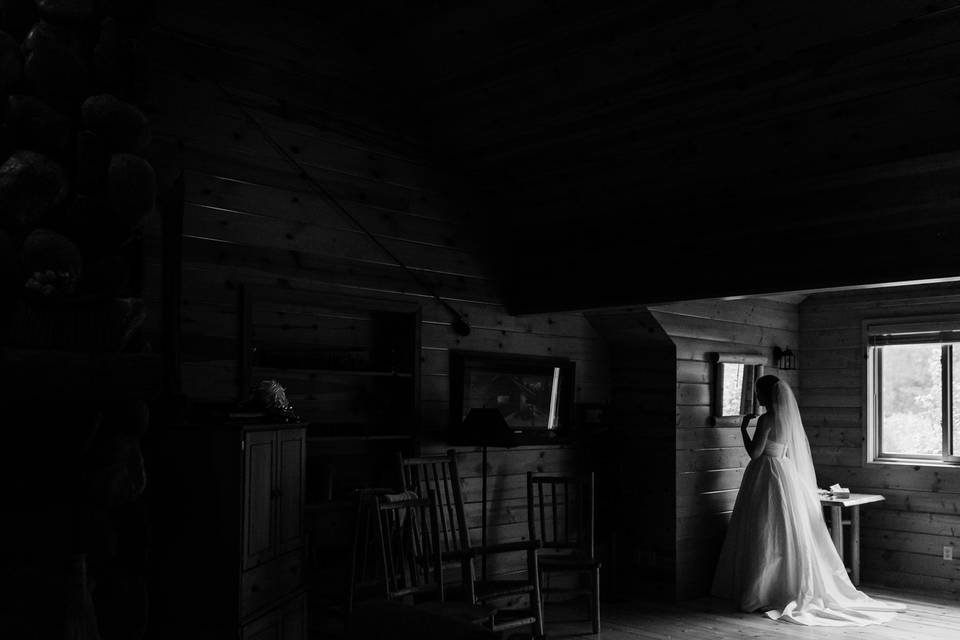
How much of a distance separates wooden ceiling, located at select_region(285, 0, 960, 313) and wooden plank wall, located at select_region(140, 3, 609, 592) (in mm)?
323

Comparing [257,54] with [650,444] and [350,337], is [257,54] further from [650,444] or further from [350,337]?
[650,444]

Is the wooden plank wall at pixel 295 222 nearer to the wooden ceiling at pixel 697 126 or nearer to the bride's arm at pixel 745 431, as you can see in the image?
the wooden ceiling at pixel 697 126

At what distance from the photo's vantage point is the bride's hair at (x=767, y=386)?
264 inches

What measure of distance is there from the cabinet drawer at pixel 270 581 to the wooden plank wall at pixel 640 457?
297 centimetres

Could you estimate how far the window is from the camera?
7.07 meters

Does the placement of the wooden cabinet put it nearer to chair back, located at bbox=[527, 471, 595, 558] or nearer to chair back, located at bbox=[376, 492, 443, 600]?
chair back, located at bbox=[376, 492, 443, 600]

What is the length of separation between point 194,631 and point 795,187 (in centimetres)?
359

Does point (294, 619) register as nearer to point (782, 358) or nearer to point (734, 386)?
point (734, 386)

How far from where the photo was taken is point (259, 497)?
141 inches

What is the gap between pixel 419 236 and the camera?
18.4 feet

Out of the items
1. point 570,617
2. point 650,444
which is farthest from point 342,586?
point 650,444

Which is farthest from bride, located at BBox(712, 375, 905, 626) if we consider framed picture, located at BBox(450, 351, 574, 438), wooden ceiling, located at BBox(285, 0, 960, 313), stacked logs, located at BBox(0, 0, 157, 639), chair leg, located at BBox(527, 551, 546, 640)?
stacked logs, located at BBox(0, 0, 157, 639)

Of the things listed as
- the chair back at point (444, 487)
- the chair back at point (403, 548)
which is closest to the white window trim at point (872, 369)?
the chair back at point (444, 487)

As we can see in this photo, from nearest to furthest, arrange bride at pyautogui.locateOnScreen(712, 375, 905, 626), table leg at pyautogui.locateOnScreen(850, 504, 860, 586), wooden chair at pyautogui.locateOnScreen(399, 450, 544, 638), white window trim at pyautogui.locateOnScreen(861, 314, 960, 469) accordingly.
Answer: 1. wooden chair at pyautogui.locateOnScreen(399, 450, 544, 638)
2. bride at pyautogui.locateOnScreen(712, 375, 905, 626)
3. table leg at pyautogui.locateOnScreen(850, 504, 860, 586)
4. white window trim at pyautogui.locateOnScreen(861, 314, 960, 469)
